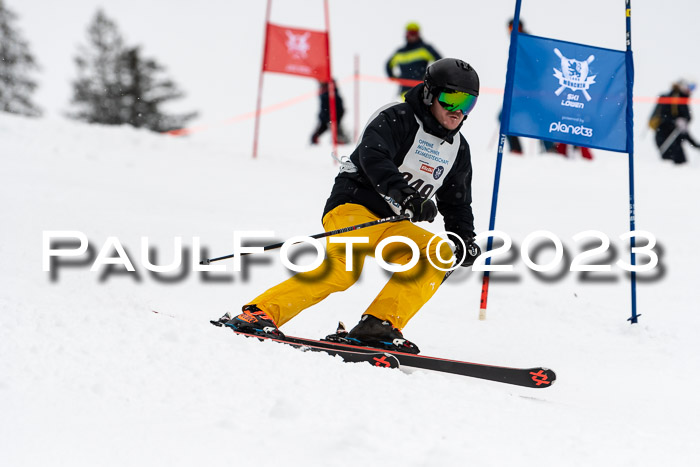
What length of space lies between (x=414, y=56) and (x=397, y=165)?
24.5 feet

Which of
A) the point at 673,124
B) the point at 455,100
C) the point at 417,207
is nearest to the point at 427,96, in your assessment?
the point at 455,100

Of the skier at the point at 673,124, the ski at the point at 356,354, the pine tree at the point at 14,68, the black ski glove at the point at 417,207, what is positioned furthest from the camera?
the pine tree at the point at 14,68

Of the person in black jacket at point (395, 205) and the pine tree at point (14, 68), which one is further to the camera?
the pine tree at point (14, 68)

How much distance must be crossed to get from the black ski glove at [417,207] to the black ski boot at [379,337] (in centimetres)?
62

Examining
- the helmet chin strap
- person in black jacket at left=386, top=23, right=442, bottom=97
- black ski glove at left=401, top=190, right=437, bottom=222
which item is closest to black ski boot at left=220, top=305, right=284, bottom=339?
black ski glove at left=401, top=190, right=437, bottom=222

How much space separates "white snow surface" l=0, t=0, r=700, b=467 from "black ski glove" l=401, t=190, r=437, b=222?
828 mm

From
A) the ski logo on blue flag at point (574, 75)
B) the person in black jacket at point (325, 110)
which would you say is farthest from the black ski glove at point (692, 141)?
the ski logo on blue flag at point (574, 75)

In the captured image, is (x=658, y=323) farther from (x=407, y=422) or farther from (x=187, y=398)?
(x=187, y=398)

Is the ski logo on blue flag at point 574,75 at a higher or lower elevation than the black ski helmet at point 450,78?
higher

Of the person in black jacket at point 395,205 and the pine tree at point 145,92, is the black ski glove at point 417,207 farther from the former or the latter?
the pine tree at point 145,92

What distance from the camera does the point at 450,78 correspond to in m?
3.65

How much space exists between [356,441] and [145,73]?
3166 cm

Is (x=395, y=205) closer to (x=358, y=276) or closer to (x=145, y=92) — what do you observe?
(x=358, y=276)

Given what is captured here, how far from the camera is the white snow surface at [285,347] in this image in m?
2.19
